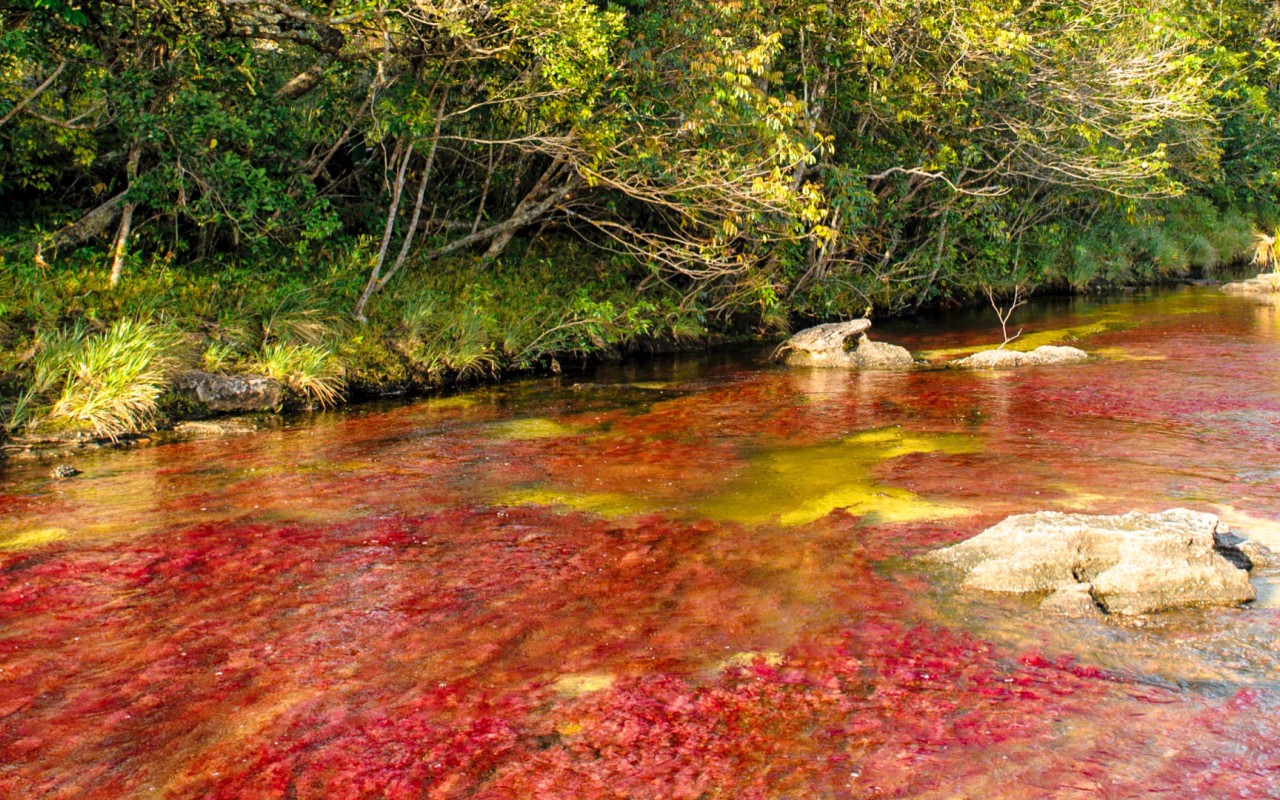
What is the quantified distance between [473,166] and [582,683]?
11.5m

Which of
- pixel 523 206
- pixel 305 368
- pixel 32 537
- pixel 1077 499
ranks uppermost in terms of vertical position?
pixel 523 206

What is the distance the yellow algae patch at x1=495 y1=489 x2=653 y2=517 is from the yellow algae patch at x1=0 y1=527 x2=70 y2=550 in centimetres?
269

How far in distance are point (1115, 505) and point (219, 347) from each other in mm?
8677

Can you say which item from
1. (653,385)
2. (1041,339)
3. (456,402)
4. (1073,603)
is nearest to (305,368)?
(456,402)

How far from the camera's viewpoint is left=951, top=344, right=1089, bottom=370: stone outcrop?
1337cm

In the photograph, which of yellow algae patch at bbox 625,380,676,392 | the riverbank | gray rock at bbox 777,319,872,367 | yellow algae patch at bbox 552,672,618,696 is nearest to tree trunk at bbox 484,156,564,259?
the riverbank

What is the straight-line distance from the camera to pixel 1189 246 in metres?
27.4

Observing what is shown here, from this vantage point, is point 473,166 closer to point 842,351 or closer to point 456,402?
point 456,402

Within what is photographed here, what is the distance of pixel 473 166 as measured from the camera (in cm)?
1507

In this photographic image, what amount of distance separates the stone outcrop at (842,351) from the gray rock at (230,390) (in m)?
6.56

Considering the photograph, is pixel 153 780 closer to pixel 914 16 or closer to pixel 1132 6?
pixel 914 16

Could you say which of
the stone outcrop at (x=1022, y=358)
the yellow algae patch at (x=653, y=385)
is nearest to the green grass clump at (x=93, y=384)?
the yellow algae patch at (x=653, y=385)

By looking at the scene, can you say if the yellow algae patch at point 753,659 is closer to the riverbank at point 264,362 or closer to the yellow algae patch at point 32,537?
the yellow algae patch at point 32,537

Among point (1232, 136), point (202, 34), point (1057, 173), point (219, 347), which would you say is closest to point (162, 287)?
point (219, 347)
